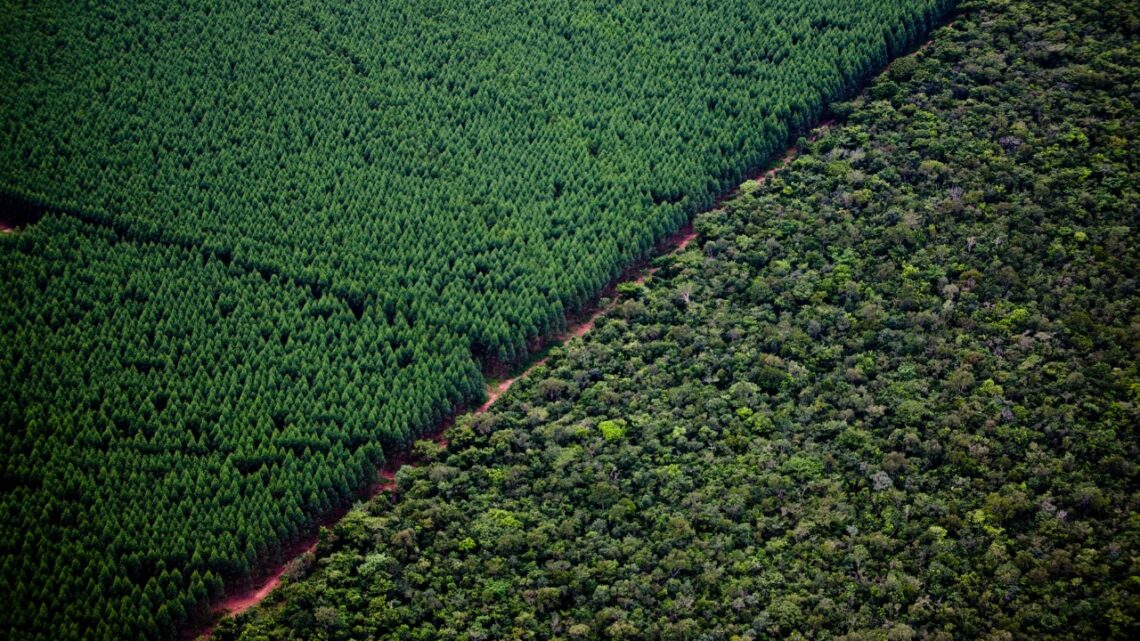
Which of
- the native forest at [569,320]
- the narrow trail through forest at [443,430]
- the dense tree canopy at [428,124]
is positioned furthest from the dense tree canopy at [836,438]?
the dense tree canopy at [428,124]

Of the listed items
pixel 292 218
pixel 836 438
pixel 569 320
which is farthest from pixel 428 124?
pixel 836 438

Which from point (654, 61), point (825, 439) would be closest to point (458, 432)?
point (825, 439)

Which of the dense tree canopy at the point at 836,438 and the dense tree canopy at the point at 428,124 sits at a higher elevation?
the dense tree canopy at the point at 428,124

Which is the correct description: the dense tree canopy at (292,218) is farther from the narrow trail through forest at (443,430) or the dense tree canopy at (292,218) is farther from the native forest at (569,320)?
the narrow trail through forest at (443,430)

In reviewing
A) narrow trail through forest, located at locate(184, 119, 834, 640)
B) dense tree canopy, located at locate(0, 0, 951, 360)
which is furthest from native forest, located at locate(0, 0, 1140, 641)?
dense tree canopy, located at locate(0, 0, 951, 360)

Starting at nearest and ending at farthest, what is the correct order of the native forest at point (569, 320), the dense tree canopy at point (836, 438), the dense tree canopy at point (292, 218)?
1. the dense tree canopy at point (836, 438)
2. the native forest at point (569, 320)
3. the dense tree canopy at point (292, 218)

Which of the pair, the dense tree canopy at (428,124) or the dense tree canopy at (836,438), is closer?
the dense tree canopy at (836,438)

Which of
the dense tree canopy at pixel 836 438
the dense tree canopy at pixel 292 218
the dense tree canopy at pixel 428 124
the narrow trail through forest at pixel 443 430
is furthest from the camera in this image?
the dense tree canopy at pixel 428 124

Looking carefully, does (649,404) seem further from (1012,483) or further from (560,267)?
(1012,483)
